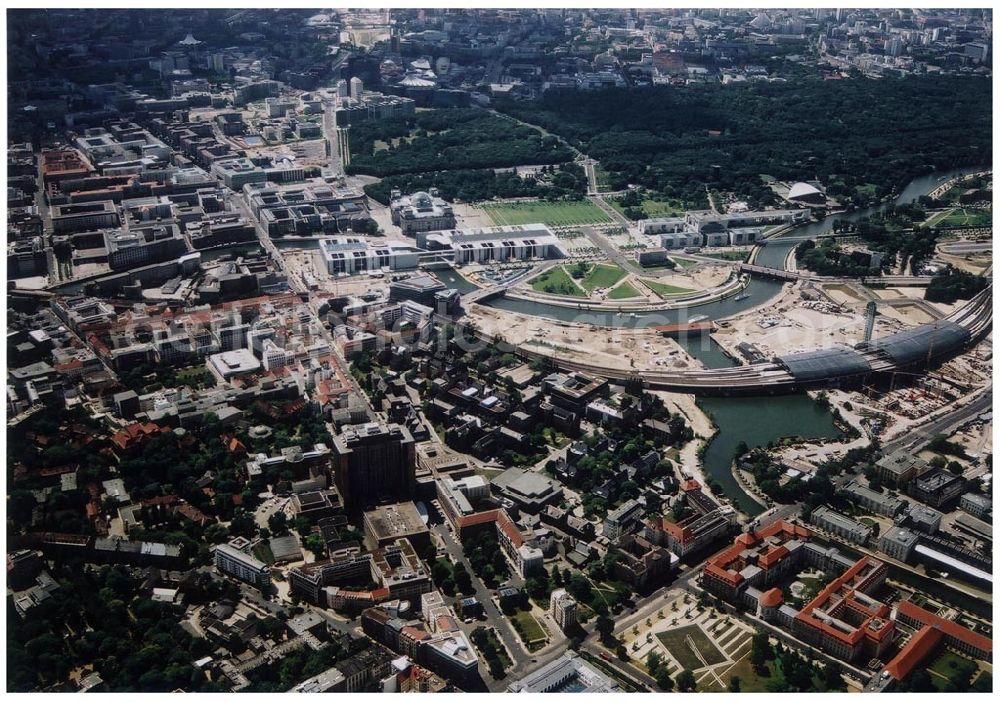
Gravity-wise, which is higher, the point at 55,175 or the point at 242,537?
the point at 55,175

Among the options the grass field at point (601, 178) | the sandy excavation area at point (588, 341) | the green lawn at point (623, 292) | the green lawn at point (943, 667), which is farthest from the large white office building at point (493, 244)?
the green lawn at point (943, 667)

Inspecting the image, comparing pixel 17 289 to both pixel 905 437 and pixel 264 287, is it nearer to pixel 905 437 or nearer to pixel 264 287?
pixel 264 287

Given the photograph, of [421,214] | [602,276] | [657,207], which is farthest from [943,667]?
[657,207]

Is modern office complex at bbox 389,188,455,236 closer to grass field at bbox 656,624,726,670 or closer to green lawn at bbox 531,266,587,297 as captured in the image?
green lawn at bbox 531,266,587,297

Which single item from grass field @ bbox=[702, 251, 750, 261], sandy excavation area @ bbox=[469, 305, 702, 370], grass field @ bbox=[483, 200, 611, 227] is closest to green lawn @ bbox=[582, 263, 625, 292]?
sandy excavation area @ bbox=[469, 305, 702, 370]

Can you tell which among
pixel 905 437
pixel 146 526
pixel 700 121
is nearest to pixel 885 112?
pixel 700 121

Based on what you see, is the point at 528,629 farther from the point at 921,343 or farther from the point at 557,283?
the point at 557,283
